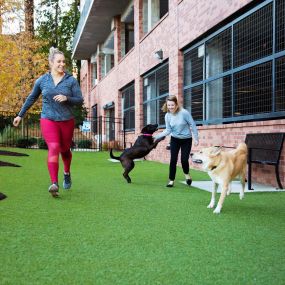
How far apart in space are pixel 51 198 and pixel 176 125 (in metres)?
2.80

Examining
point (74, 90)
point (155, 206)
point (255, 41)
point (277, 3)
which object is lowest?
point (155, 206)

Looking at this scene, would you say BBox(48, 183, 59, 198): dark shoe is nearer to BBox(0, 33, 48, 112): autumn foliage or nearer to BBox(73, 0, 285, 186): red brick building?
BBox(73, 0, 285, 186): red brick building

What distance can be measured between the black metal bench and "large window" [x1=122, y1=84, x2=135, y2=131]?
12310 millimetres

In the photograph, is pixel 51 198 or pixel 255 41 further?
pixel 255 41

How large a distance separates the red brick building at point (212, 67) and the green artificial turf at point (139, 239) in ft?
7.98

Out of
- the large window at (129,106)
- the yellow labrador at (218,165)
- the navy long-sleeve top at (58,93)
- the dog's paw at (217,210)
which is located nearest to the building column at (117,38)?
the large window at (129,106)

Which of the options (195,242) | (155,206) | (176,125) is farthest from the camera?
(176,125)

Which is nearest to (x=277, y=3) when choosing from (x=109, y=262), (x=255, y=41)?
(x=255, y=41)

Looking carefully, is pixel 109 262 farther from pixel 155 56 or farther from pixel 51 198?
pixel 155 56

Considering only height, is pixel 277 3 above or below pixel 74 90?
above

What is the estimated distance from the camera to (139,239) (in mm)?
4332

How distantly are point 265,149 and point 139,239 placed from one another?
4.41 meters

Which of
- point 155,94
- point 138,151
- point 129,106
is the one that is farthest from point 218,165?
point 129,106

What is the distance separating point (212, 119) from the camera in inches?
456
